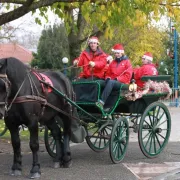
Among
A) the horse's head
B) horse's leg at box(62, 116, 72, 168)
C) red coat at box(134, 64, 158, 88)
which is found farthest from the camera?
red coat at box(134, 64, 158, 88)

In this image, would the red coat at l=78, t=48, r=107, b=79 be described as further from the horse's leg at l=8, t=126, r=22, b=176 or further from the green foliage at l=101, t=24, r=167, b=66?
the green foliage at l=101, t=24, r=167, b=66

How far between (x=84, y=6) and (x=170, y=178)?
133 inches

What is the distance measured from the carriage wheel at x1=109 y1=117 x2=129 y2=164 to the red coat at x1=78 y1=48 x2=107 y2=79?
1.07m

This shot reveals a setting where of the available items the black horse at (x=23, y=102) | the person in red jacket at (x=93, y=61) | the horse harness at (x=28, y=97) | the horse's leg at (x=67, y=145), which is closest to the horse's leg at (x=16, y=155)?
the black horse at (x=23, y=102)

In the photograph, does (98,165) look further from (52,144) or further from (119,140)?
(52,144)

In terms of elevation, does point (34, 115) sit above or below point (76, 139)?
above

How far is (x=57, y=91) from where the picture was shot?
7.13m

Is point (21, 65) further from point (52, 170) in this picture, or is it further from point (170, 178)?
point (170, 178)

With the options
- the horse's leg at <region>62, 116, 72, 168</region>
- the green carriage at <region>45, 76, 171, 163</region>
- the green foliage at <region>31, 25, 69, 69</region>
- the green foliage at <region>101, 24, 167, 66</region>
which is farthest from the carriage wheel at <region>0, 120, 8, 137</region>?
the green foliage at <region>31, 25, 69, 69</region>

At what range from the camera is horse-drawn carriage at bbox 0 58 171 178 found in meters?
6.44

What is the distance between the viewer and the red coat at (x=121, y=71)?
8180 millimetres

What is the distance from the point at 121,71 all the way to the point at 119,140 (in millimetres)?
1317

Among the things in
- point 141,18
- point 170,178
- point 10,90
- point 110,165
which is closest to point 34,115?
point 10,90

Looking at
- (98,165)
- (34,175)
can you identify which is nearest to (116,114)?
(98,165)
